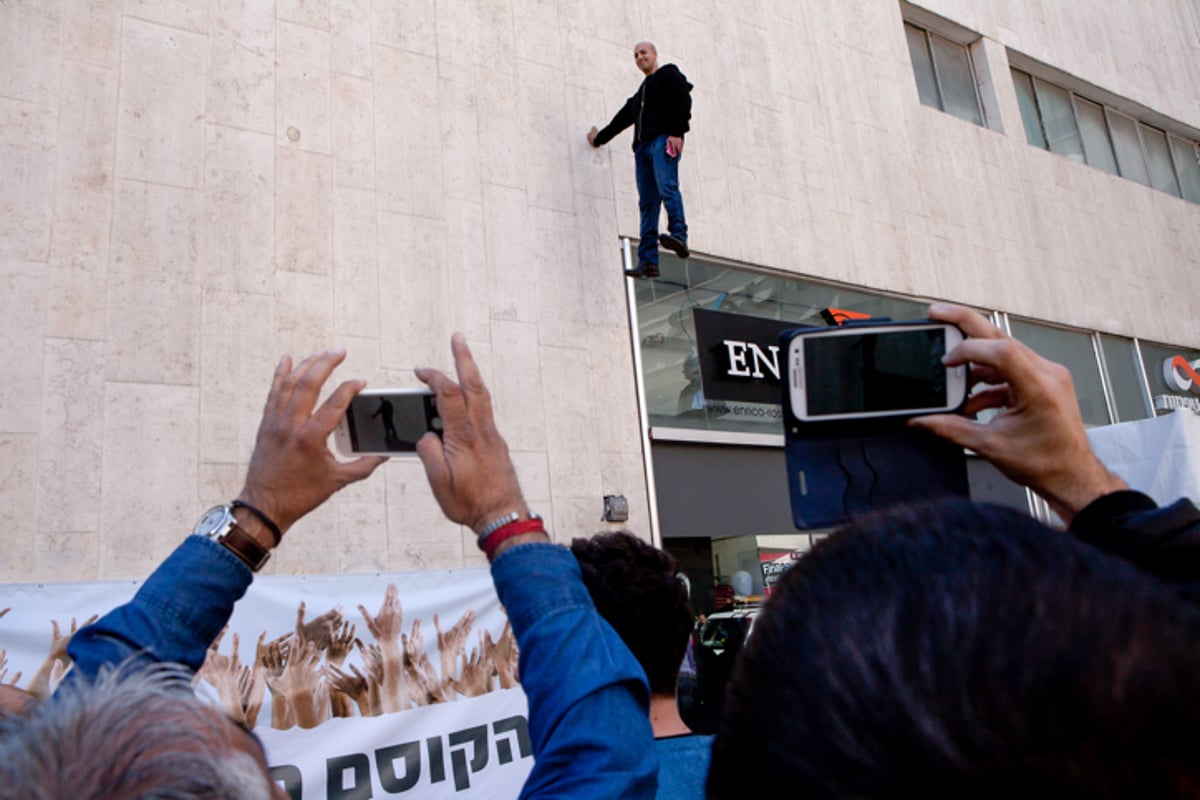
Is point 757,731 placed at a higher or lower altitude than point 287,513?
lower

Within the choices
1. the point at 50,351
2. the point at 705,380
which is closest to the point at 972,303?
the point at 705,380

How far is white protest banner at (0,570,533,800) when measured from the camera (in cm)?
357

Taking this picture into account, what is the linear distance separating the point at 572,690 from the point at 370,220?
5802 mm

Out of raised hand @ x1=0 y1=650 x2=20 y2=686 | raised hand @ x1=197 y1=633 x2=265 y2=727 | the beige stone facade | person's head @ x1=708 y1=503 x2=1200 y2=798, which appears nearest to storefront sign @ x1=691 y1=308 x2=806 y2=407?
the beige stone facade

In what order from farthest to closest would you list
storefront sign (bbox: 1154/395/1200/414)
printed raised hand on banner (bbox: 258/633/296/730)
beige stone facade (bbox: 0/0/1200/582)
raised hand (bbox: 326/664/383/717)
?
storefront sign (bbox: 1154/395/1200/414) → beige stone facade (bbox: 0/0/1200/582) → raised hand (bbox: 326/664/383/717) → printed raised hand on banner (bbox: 258/633/296/730)

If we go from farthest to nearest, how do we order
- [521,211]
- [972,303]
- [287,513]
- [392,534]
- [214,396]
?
[972,303]
[521,211]
[392,534]
[214,396]
[287,513]

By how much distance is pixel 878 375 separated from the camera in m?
1.51

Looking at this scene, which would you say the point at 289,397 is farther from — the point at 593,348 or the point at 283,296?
the point at 593,348

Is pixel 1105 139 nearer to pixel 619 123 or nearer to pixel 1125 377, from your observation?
pixel 1125 377

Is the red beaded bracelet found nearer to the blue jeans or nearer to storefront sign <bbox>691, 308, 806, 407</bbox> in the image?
the blue jeans

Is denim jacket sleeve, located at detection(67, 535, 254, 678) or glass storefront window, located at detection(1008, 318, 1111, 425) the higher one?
glass storefront window, located at detection(1008, 318, 1111, 425)

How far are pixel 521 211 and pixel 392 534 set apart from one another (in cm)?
272

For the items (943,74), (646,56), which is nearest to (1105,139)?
(943,74)

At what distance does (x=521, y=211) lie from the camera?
7234 mm
